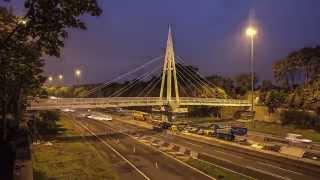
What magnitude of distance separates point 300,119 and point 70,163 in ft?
182

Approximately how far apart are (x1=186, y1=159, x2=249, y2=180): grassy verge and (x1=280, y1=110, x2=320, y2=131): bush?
43220mm

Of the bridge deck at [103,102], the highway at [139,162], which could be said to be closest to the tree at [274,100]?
the bridge deck at [103,102]

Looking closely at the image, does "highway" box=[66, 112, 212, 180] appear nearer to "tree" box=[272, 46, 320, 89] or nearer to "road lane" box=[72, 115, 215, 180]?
"road lane" box=[72, 115, 215, 180]

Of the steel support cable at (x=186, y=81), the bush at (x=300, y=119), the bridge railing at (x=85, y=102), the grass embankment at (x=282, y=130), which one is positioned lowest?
the grass embankment at (x=282, y=130)

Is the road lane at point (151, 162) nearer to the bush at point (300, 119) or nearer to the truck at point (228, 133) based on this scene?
the truck at point (228, 133)

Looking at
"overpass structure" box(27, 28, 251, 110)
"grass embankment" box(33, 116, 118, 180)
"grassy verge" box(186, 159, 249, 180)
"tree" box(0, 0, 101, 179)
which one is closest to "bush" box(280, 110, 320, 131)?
"overpass structure" box(27, 28, 251, 110)

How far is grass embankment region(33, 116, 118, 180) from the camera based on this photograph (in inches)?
1473

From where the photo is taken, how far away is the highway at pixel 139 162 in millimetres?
38641

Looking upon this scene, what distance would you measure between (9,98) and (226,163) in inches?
944

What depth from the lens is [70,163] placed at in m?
44.4

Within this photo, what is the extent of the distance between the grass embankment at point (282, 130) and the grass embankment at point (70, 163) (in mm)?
32976

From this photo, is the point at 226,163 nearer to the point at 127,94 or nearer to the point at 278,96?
the point at 278,96

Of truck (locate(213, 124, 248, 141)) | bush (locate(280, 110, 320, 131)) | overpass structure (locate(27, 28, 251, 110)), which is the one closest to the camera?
truck (locate(213, 124, 248, 141))

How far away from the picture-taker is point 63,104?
74875mm
